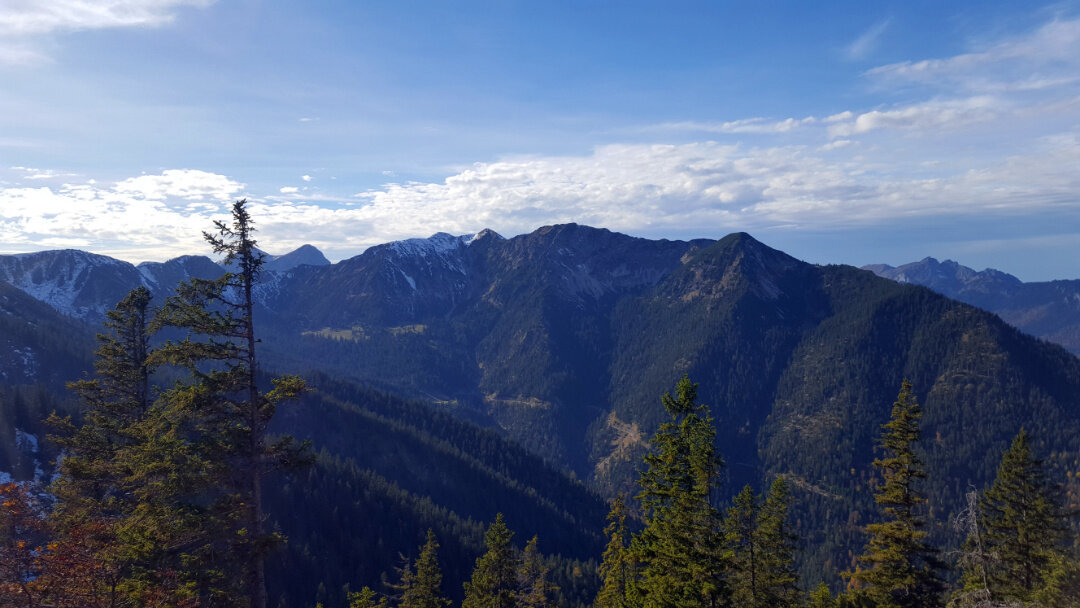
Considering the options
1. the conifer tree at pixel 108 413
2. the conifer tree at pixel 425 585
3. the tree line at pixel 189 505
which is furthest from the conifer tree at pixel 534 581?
the conifer tree at pixel 108 413

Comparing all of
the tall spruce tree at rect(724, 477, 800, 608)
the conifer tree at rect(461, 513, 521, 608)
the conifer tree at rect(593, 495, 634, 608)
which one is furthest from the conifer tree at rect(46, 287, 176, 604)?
the tall spruce tree at rect(724, 477, 800, 608)

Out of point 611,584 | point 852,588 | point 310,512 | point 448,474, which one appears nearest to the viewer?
point 611,584

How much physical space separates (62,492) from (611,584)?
32066mm

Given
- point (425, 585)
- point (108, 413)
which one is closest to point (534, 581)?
point (425, 585)

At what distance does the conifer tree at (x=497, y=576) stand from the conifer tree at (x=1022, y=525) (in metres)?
33.2

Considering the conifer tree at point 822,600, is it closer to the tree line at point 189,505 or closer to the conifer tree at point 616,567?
the conifer tree at point 616,567

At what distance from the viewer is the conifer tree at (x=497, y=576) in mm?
40000

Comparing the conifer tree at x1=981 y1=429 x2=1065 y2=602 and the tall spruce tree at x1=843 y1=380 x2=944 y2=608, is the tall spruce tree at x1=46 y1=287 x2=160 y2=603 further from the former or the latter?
the conifer tree at x1=981 y1=429 x2=1065 y2=602

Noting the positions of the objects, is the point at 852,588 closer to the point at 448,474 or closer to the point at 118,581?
the point at 118,581

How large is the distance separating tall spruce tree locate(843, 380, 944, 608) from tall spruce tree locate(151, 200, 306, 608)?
31537 mm

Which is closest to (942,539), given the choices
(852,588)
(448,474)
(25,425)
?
(448,474)

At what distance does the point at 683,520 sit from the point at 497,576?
73.2 feet

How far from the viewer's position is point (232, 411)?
2197 cm

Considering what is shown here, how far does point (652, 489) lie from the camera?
87.3 feet
